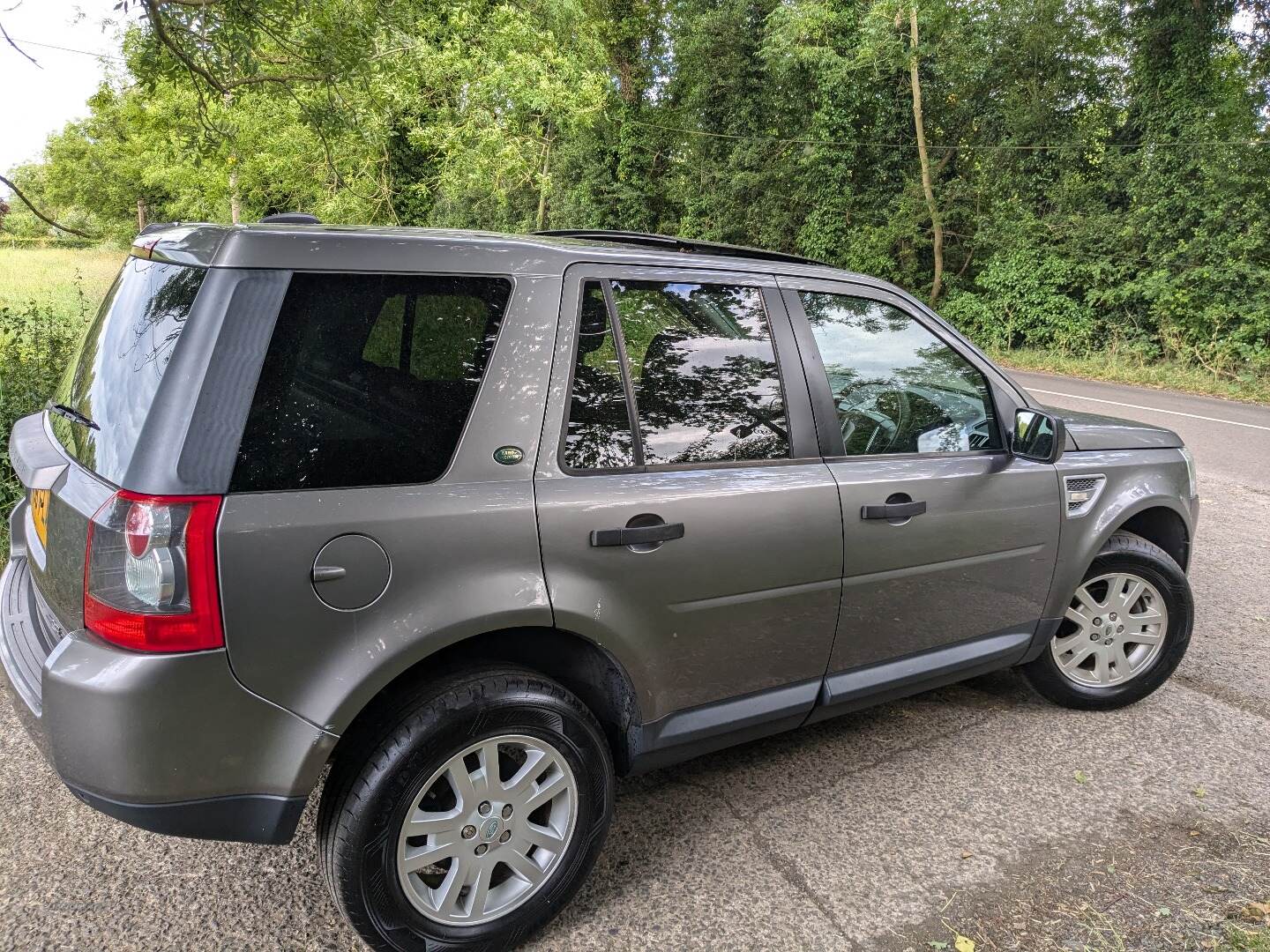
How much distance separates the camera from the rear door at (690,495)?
234 cm

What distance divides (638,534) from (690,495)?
215 mm

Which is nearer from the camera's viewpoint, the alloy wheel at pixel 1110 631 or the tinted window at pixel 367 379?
the tinted window at pixel 367 379

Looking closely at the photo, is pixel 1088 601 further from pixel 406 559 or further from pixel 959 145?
pixel 959 145

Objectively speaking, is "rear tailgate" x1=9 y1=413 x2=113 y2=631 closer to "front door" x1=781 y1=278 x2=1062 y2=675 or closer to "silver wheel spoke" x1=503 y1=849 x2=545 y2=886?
"silver wheel spoke" x1=503 y1=849 x2=545 y2=886

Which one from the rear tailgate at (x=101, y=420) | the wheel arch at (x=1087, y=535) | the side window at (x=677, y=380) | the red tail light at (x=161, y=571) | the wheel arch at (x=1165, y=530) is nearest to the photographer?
the red tail light at (x=161, y=571)

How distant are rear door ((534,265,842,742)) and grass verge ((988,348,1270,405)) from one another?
1587 cm

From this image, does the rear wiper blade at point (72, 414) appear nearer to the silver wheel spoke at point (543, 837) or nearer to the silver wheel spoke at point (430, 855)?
the silver wheel spoke at point (430, 855)

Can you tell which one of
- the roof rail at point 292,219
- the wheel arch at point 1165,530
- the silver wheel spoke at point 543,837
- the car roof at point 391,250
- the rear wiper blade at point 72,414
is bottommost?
the silver wheel spoke at point 543,837

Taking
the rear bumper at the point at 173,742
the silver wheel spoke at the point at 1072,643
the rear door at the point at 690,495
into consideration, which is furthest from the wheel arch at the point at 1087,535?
the rear bumper at the point at 173,742

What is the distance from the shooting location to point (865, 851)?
9.20ft

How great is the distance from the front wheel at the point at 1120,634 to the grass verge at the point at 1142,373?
14112 millimetres

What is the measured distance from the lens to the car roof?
200 cm

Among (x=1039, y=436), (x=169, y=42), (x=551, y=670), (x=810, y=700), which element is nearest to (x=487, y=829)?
(x=551, y=670)

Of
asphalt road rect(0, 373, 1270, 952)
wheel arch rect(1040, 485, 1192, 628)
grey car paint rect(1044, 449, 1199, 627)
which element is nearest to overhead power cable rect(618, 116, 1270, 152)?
grey car paint rect(1044, 449, 1199, 627)
